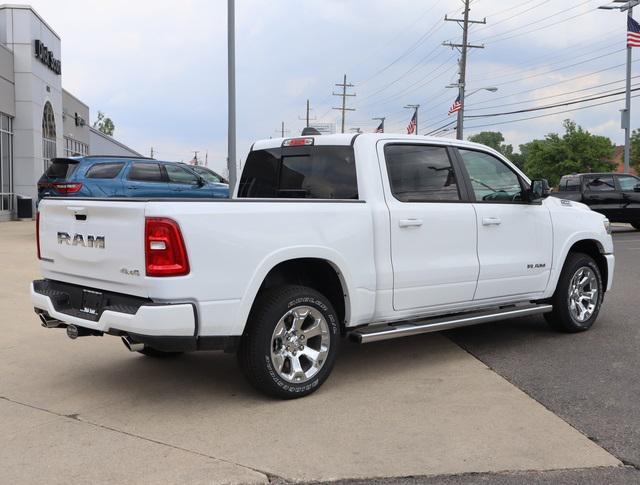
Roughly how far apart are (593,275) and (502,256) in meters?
1.57

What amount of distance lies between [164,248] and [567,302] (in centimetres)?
440

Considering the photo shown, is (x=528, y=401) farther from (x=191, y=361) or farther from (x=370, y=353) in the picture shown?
(x=191, y=361)

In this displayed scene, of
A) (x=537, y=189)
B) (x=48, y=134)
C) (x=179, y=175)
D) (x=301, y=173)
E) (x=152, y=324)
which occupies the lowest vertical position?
(x=152, y=324)

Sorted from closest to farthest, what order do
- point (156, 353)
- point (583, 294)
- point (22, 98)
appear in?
point (156, 353)
point (583, 294)
point (22, 98)

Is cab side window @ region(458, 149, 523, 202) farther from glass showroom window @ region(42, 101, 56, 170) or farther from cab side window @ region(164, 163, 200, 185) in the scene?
glass showroom window @ region(42, 101, 56, 170)

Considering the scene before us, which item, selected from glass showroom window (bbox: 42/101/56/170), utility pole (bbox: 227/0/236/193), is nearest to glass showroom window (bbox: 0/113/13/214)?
glass showroom window (bbox: 42/101/56/170)

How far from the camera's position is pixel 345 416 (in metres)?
4.32

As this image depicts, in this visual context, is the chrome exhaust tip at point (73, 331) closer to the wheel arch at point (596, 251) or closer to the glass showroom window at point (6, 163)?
the wheel arch at point (596, 251)

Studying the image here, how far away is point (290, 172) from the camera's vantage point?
228 inches

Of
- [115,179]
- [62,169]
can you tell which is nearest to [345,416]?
[115,179]

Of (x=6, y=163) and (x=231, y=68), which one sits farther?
(x=6, y=163)

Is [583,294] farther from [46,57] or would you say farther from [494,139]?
[494,139]

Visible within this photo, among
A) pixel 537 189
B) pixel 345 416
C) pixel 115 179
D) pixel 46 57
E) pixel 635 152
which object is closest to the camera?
pixel 345 416

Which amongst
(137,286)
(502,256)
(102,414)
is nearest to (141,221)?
(137,286)
